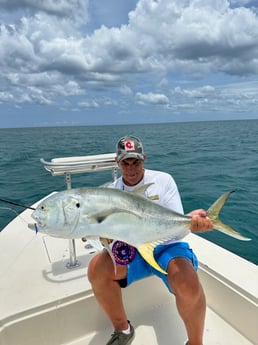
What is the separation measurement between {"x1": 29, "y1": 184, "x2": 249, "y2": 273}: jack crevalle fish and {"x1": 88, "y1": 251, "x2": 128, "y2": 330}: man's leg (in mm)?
548

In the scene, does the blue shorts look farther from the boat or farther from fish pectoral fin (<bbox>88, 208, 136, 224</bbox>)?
fish pectoral fin (<bbox>88, 208, 136, 224</bbox>)

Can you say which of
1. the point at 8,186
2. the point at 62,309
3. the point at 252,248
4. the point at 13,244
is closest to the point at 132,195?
the point at 62,309

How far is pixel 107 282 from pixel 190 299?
0.55 m

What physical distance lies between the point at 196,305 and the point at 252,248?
10.0ft

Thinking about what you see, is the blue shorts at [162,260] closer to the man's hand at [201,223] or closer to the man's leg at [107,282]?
the man's leg at [107,282]

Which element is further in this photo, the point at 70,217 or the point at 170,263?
the point at 170,263

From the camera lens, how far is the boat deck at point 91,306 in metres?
1.96

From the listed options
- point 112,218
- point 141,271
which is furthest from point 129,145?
point 141,271

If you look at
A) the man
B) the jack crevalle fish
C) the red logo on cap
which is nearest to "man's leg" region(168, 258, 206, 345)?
the man

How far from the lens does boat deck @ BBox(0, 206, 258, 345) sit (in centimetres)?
196

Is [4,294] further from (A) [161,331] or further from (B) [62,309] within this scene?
(A) [161,331]

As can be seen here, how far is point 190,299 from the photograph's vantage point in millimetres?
1716

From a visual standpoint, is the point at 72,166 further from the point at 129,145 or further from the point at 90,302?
the point at 90,302

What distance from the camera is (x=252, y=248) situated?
14.4 ft
